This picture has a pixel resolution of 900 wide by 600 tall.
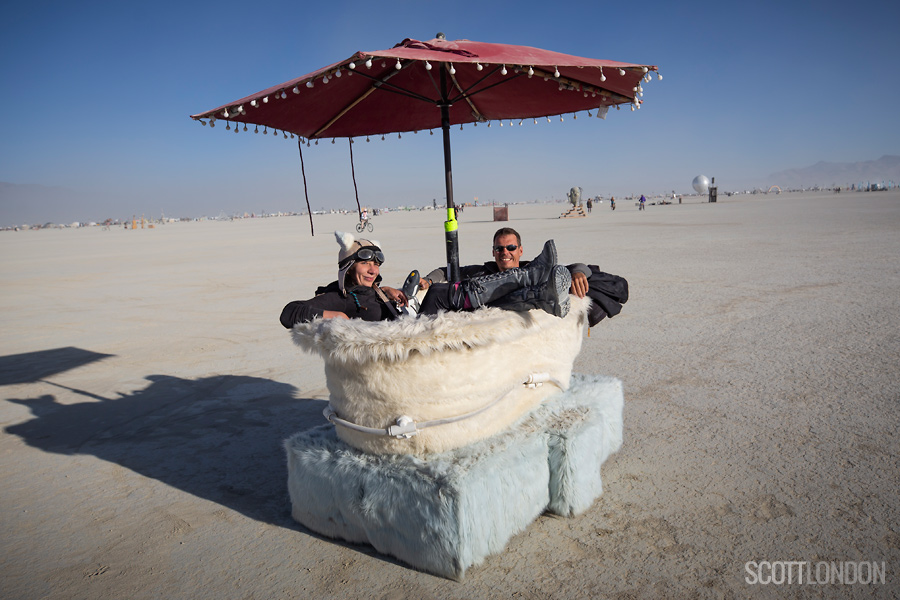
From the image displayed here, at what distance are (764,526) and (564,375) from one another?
1.32 meters

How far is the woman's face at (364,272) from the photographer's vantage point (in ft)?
11.4

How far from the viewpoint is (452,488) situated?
237 centimetres

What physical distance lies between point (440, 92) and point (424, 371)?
260cm

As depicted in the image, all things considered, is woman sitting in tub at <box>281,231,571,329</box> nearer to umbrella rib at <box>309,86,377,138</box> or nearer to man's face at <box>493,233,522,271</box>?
man's face at <box>493,233,522,271</box>

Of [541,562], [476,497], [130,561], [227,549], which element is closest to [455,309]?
[476,497]

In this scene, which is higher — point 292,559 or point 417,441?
point 417,441

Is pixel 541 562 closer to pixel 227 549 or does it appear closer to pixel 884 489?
pixel 227 549

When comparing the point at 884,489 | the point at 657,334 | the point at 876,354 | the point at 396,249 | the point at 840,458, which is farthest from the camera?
the point at 396,249

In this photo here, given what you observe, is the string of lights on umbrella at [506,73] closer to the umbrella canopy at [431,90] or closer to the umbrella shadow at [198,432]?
the umbrella canopy at [431,90]

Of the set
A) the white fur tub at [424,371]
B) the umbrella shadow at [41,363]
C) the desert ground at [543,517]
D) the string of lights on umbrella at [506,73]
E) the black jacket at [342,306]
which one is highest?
the string of lights on umbrella at [506,73]

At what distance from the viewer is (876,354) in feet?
16.3

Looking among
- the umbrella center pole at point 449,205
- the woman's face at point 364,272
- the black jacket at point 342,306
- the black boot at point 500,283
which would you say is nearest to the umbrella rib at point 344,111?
the umbrella center pole at point 449,205

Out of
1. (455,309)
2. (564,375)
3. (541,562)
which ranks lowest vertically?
(541,562)

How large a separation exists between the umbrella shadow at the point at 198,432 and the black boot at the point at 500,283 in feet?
5.46
